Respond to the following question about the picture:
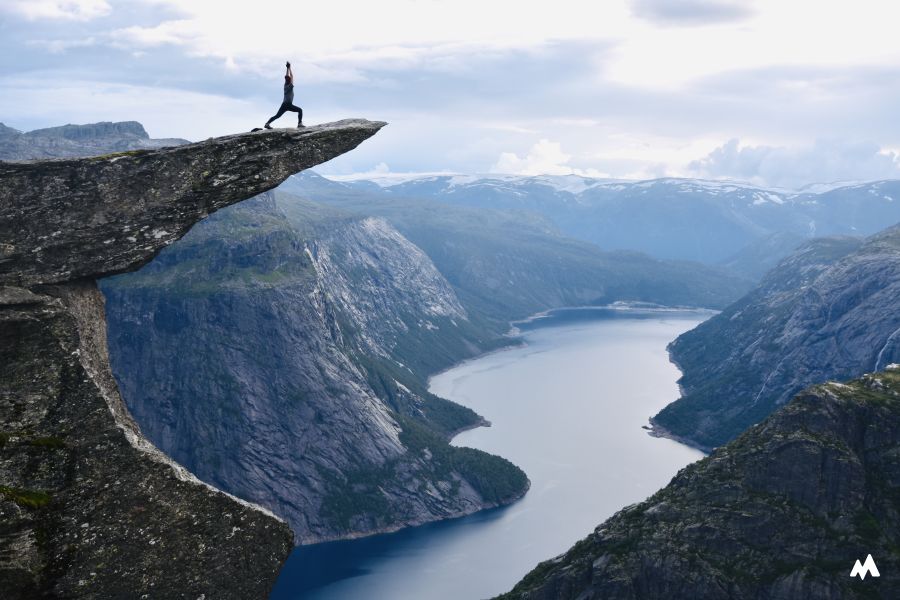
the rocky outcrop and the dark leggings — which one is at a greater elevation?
the dark leggings

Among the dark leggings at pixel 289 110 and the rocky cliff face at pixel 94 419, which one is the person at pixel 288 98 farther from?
the rocky cliff face at pixel 94 419

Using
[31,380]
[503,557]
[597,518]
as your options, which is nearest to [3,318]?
[31,380]

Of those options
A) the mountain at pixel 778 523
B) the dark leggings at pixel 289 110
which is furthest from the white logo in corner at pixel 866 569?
the dark leggings at pixel 289 110

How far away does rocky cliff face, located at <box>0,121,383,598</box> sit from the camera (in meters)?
23.1

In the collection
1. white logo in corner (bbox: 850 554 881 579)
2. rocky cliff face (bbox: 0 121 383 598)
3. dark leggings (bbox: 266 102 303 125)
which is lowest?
white logo in corner (bbox: 850 554 881 579)

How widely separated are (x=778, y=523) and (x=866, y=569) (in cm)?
1070

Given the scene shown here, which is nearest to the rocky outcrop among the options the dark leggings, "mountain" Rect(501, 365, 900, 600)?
the dark leggings

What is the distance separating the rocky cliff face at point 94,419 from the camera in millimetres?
23109

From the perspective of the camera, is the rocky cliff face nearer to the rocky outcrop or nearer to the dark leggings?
the rocky outcrop

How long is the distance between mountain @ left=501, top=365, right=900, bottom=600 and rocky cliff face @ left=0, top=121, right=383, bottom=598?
71971mm

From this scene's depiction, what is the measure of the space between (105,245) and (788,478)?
83.9 m

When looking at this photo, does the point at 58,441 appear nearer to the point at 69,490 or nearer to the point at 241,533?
the point at 69,490

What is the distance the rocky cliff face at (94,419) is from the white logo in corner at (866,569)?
72.2 m

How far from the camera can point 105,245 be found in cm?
2825
